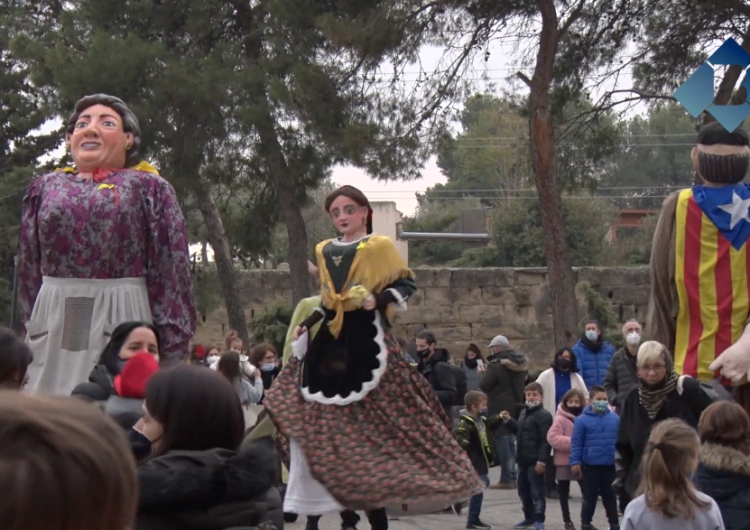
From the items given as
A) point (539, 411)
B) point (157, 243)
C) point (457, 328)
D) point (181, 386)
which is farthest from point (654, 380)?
point (457, 328)

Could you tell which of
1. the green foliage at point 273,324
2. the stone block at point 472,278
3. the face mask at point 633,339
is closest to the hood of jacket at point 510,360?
the face mask at point 633,339

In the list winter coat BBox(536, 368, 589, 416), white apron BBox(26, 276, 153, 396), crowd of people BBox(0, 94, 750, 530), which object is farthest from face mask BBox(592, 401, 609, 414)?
white apron BBox(26, 276, 153, 396)

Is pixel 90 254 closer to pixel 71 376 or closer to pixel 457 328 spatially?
pixel 71 376

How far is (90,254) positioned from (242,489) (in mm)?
2293

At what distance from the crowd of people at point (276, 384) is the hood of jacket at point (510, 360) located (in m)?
4.91

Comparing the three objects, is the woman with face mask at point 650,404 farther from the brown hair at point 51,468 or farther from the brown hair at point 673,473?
the brown hair at point 51,468

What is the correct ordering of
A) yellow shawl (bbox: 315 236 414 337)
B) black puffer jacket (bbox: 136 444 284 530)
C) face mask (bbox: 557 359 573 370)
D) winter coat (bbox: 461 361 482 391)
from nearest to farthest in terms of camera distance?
black puffer jacket (bbox: 136 444 284 530) → yellow shawl (bbox: 315 236 414 337) → face mask (bbox: 557 359 573 370) → winter coat (bbox: 461 361 482 391)

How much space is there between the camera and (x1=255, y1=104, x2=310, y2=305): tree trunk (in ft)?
53.0

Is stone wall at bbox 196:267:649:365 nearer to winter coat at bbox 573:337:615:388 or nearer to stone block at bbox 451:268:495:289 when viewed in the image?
stone block at bbox 451:268:495:289

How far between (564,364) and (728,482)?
6.22 metres

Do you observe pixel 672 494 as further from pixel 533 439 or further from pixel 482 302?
pixel 482 302

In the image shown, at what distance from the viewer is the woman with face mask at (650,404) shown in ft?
17.2

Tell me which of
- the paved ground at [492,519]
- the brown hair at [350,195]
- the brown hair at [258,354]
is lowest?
the paved ground at [492,519]

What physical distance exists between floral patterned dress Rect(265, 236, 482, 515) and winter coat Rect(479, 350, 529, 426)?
579 centimetres
